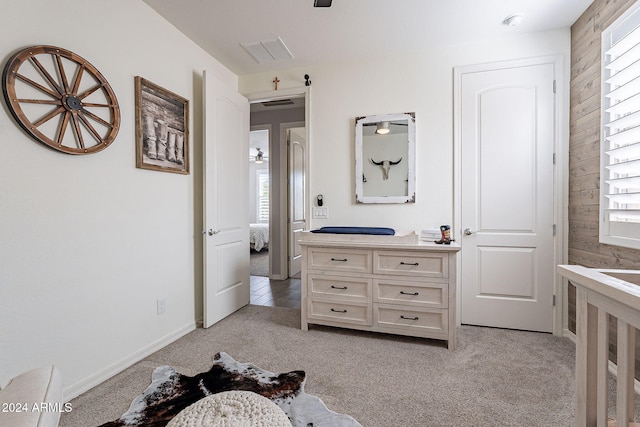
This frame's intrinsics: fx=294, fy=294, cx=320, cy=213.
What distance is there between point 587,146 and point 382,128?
1638 millimetres

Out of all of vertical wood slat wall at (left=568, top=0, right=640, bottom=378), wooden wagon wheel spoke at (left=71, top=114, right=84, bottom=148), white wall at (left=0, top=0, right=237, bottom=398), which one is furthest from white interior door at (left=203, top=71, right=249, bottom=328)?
vertical wood slat wall at (left=568, top=0, right=640, bottom=378)

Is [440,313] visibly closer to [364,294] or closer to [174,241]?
[364,294]

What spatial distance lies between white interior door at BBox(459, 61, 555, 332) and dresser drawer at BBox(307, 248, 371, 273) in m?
1.02

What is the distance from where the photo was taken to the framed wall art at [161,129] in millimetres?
2211

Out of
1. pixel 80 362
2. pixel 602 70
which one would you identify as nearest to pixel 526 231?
pixel 602 70

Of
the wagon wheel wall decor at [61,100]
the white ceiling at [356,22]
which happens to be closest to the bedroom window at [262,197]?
the white ceiling at [356,22]

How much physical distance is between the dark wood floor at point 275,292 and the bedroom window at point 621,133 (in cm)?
284

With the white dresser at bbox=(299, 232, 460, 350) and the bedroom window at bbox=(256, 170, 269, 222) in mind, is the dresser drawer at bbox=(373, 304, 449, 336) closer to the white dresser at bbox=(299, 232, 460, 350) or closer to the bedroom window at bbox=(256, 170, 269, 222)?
the white dresser at bbox=(299, 232, 460, 350)

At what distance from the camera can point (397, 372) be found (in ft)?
6.55

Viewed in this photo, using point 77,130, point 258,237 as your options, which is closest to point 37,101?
point 77,130

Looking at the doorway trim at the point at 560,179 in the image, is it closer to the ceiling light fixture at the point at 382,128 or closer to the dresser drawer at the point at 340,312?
the ceiling light fixture at the point at 382,128

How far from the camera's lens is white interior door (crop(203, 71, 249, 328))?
2766mm

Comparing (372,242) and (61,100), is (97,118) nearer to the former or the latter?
(61,100)

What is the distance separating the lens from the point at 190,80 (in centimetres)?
275
